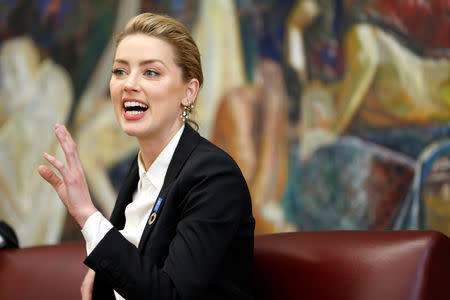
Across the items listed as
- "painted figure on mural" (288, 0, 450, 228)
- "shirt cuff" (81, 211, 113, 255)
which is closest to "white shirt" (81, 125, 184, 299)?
"shirt cuff" (81, 211, 113, 255)

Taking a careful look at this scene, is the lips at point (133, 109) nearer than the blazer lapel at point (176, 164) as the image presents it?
No

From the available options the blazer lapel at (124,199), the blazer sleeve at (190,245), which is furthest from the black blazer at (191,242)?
the blazer lapel at (124,199)

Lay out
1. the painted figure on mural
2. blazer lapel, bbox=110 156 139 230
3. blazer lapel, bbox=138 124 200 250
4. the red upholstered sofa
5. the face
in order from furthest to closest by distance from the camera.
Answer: the painted figure on mural → blazer lapel, bbox=110 156 139 230 → the face → blazer lapel, bbox=138 124 200 250 → the red upholstered sofa

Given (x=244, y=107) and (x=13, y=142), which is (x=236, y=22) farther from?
(x=13, y=142)

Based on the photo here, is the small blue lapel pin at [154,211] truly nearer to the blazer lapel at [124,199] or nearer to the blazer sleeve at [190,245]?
the blazer sleeve at [190,245]

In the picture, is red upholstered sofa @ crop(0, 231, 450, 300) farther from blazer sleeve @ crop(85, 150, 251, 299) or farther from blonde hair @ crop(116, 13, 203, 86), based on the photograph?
blonde hair @ crop(116, 13, 203, 86)

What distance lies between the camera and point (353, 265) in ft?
5.99

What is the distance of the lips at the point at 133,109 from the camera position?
6.98ft

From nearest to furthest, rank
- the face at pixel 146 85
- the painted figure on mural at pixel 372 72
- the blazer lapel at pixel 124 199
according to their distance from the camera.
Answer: the face at pixel 146 85 < the blazer lapel at pixel 124 199 < the painted figure on mural at pixel 372 72

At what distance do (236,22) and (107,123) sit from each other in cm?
151

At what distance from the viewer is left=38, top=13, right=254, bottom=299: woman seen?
5.82 ft

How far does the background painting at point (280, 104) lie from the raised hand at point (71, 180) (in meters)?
2.87

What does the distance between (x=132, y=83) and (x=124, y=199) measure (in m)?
0.54

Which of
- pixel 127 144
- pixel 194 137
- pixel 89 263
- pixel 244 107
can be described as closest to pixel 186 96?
pixel 194 137
